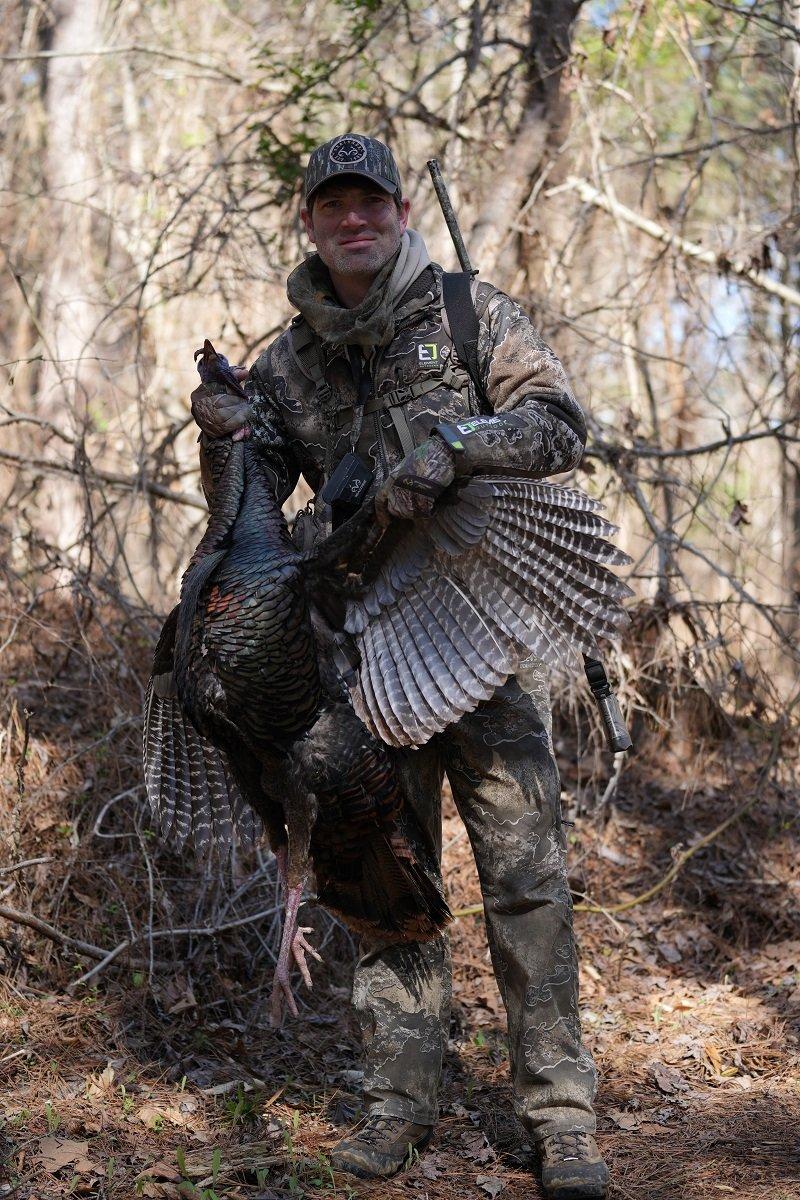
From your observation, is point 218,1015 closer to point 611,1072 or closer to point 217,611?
point 611,1072

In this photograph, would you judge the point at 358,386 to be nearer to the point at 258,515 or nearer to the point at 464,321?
the point at 464,321

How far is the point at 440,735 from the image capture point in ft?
12.1

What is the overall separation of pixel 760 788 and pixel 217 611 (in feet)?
11.4

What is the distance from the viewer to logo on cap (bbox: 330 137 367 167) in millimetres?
3609

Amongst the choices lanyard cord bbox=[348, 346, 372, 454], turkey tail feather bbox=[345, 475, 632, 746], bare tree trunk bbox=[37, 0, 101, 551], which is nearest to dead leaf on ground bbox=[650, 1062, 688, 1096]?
turkey tail feather bbox=[345, 475, 632, 746]

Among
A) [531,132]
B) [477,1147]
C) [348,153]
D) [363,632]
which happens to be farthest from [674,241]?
[477,1147]

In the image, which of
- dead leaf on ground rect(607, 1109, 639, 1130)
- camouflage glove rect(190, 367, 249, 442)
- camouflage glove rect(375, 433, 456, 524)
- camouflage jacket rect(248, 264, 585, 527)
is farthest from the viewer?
dead leaf on ground rect(607, 1109, 639, 1130)

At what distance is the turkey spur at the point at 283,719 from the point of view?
10.7 ft

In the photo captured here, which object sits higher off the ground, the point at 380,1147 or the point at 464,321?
the point at 464,321

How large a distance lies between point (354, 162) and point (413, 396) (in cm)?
72

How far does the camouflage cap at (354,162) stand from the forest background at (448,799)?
193 centimetres

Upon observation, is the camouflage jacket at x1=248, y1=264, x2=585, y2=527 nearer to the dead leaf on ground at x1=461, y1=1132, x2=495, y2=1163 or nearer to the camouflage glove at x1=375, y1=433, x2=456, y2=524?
the camouflage glove at x1=375, y1=433, x2=456, y2=524

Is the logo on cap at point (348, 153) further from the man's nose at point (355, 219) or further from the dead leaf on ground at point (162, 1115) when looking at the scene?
the dead leaf on ground at point (162, 1115)

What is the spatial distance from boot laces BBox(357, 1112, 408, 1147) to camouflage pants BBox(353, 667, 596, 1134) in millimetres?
27
